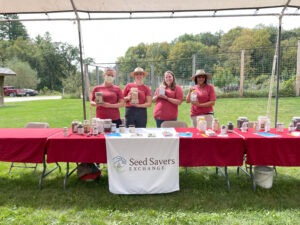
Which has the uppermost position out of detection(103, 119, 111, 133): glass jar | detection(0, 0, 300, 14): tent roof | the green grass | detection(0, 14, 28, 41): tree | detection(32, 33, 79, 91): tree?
detection(0, 14, 28, 41): tree

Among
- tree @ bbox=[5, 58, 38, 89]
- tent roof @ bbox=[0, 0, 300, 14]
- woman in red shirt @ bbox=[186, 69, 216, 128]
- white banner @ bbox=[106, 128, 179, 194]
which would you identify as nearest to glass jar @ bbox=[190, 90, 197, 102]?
woman in red shirt @ bbox=[186, 69, 216, 128]

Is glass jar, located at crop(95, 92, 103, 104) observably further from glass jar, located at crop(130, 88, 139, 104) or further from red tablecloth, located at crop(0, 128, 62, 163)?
red tablecloth, located at crop(0, 128, 62, 163)

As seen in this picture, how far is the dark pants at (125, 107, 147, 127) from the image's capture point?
3566mm

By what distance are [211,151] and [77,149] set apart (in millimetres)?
1494

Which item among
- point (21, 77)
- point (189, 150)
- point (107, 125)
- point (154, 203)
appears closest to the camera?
point (154, 203)

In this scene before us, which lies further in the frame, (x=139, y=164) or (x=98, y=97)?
(x=98, y=97)

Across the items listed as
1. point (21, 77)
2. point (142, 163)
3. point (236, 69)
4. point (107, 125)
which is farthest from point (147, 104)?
point (21, 77)

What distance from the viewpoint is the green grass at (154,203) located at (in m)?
2.32

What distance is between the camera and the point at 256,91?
12.2 metres

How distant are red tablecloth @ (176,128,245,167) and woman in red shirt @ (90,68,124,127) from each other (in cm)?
110

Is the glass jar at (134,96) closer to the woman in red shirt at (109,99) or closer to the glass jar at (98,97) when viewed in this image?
the woman in red shirt at (109,99)

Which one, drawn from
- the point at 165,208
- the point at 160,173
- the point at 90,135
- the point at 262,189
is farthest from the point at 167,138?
the point at 262,189

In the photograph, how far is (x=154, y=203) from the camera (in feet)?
8.59

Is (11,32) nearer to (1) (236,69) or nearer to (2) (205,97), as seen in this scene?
(1) (236,69)
